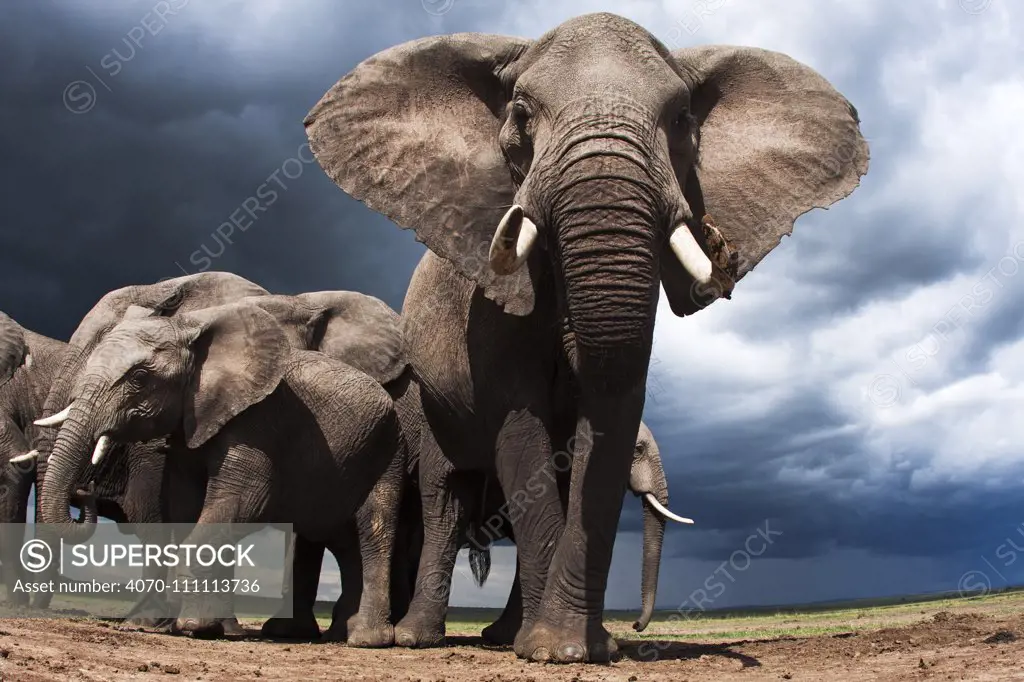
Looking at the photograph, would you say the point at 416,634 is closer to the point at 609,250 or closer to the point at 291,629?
the point at 291,629

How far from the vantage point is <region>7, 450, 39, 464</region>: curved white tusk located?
10750mm

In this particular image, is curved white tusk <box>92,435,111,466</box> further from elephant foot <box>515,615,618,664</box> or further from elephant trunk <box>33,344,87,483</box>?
elephant foot <box>515,615,618,664</box>

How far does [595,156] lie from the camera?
541cm

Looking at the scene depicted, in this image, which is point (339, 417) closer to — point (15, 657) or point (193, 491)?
point (193, 491)

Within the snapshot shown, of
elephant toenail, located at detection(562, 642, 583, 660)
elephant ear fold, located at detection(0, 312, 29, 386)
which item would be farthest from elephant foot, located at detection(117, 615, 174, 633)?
elephant toenail, located at detection(562, 642, 583, 660)

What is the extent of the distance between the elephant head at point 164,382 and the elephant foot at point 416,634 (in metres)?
2.08

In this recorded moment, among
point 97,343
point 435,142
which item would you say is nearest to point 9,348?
point 97,343

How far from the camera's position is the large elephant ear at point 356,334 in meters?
11.1

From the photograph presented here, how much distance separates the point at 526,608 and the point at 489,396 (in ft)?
4.17

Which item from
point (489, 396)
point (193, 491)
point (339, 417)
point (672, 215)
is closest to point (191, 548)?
point (193, 491)

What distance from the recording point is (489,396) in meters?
6.94

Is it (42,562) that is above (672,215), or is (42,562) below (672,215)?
below

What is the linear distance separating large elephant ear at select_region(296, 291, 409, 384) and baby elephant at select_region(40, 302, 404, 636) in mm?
1374

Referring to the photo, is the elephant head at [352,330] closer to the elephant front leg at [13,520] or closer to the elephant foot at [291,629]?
the elephant foot at [291,629]
